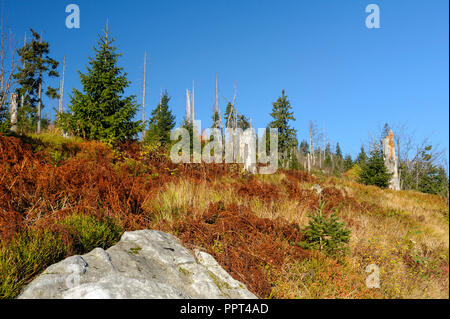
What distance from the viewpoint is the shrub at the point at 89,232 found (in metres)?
2.96

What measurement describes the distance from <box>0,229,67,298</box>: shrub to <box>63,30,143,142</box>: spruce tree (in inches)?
292

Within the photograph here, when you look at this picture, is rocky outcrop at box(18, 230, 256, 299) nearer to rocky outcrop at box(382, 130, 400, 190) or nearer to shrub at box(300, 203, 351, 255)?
shrub at box(300, 203, 351, 255)

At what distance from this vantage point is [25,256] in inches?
92.5

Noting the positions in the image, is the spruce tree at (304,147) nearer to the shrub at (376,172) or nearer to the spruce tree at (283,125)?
the spruce tree at (283,125)

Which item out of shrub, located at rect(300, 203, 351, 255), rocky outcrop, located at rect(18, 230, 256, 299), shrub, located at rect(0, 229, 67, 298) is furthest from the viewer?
shrub, located at rect(300, 203, 351, 255)

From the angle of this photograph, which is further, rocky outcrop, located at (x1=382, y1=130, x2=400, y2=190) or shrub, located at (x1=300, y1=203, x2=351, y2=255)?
rocky outcrop, located at (x1=382, y1=130, x2=400, y2=190)

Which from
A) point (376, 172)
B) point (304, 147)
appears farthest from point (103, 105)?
point (304, 147)

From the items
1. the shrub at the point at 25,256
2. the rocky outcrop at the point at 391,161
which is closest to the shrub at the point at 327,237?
the shrub at the point at 25,256

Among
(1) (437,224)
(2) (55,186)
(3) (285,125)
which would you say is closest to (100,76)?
(2) (55,186)

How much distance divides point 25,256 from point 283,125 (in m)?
26.5

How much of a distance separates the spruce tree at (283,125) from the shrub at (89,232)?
23.9m

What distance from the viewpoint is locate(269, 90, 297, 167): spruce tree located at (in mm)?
26516

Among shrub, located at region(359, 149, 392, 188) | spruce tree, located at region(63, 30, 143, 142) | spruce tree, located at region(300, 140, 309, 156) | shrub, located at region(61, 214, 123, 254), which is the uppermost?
spruce tree, located at region(300, 140, 309, 156)
